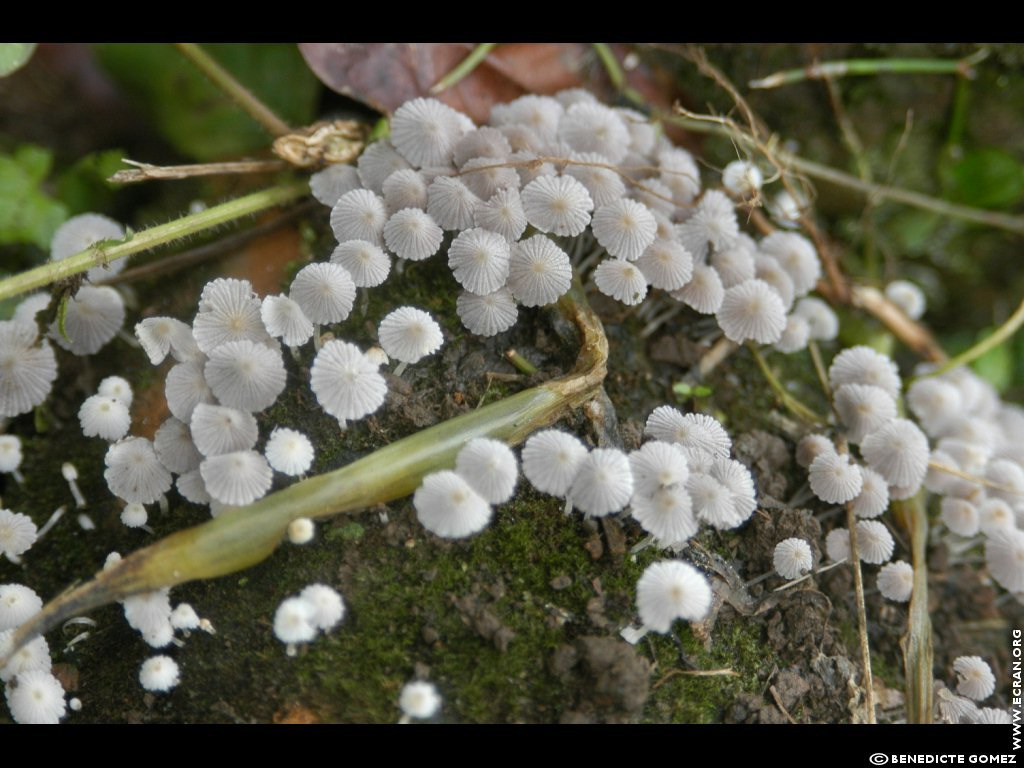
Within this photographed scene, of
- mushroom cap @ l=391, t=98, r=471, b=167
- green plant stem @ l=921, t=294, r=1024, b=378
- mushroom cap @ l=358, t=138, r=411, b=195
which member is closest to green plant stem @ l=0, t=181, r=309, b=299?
mushroom cap @ l=358, t=138, r=411, b=195

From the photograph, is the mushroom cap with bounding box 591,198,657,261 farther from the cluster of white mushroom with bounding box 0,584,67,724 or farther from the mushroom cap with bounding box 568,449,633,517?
the cluster of white mushroom with bounding box 0,584,67,724

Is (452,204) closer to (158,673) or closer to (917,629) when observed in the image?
(158,673)

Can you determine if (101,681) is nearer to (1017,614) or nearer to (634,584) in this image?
(634,584)

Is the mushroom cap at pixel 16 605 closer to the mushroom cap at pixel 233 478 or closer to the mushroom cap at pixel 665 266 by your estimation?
the mushroom cap at pixel 233 478

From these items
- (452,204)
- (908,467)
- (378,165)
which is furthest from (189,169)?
(908,467)

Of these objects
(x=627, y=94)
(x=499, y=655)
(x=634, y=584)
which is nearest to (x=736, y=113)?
(x=627, y=94)
